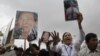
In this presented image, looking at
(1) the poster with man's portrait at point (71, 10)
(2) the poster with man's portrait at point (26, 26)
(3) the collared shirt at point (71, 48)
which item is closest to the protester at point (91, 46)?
(3) the collared shirt at point (71, 48)

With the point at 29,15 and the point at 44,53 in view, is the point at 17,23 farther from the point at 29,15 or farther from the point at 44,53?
the point at 44,53

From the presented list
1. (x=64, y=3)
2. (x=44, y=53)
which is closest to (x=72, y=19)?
(x=64, y=3)

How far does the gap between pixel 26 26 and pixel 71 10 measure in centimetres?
262

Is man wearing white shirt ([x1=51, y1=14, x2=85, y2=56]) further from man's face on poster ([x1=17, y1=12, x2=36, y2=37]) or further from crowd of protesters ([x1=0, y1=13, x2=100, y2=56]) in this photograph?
man's face on poster ([x1=17, y1=12, x2=36, y2=37])

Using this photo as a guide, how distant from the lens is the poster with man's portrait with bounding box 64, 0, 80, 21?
10070mm

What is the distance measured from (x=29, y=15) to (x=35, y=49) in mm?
2153

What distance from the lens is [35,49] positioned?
10.7m

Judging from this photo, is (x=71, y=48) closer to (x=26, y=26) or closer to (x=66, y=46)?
(x=66, y=46)

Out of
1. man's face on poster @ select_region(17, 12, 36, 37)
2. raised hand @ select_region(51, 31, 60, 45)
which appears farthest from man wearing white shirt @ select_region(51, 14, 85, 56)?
man's face on poster @ select_region(17, 12, 36, 37)

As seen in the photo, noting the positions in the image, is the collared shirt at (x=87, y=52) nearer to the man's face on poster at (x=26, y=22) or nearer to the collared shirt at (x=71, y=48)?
the collared shirt at (x=71, y=48)

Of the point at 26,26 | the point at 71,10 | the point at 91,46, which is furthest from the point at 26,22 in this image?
the point at 91,46

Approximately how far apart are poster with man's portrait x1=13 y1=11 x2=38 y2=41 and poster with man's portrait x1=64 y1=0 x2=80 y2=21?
7.51ft

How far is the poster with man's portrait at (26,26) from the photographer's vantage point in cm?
1235

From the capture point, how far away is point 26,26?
12.4 meters
